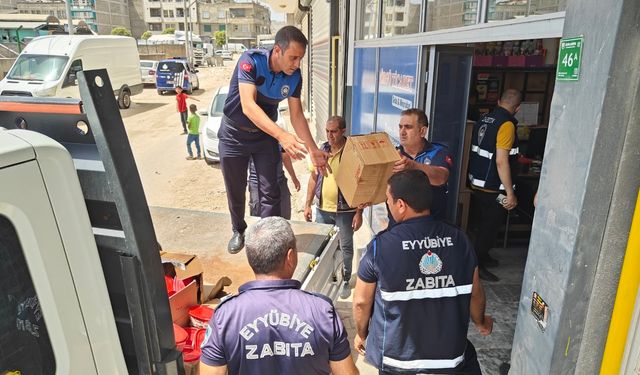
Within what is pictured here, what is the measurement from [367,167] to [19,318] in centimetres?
217

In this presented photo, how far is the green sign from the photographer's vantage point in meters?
1.87

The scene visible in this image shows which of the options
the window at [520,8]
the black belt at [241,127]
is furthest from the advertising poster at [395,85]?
the black belt at [241,127]

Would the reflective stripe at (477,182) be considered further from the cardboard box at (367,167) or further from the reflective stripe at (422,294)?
the reflective stripe at (422,294)

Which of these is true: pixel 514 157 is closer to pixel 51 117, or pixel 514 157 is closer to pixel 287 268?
pixel 287 268

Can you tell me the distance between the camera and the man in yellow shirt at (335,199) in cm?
441

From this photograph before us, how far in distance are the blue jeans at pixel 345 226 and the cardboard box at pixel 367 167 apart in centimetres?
132

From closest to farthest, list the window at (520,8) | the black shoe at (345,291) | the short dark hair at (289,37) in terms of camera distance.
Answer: the window at (520,8) → the short dark hair at (289,37) → the black shoe at (345,291)

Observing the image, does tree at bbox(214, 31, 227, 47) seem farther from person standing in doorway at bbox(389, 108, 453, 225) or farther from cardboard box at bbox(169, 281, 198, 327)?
cardboard box at bbox(169, 281, 198, 327)

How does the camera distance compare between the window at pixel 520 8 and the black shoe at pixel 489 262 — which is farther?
the black shoe at pixel 489 262

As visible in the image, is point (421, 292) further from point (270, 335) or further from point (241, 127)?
point (241, 127)

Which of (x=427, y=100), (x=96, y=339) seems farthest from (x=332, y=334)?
(x=427, y=100)

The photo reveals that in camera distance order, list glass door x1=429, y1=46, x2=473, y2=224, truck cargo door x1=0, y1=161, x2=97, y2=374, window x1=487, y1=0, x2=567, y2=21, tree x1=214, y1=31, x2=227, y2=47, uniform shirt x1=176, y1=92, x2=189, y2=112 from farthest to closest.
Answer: tree x1=214, y1=31, x2=227, y2=47, uniform shirt x1=176, y1=92, x2=189, y2=112, glass door x1=429, y1=46, x2=473, y2=224, window x1=487, y1=0, x2=567, y2=21, truck cargo door x1=0, y1=161, x2=97, y2=374

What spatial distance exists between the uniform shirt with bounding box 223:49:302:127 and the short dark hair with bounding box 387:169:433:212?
1428 millimetres

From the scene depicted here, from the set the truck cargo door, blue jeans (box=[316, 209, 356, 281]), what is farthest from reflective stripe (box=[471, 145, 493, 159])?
→ the truck cargo door
